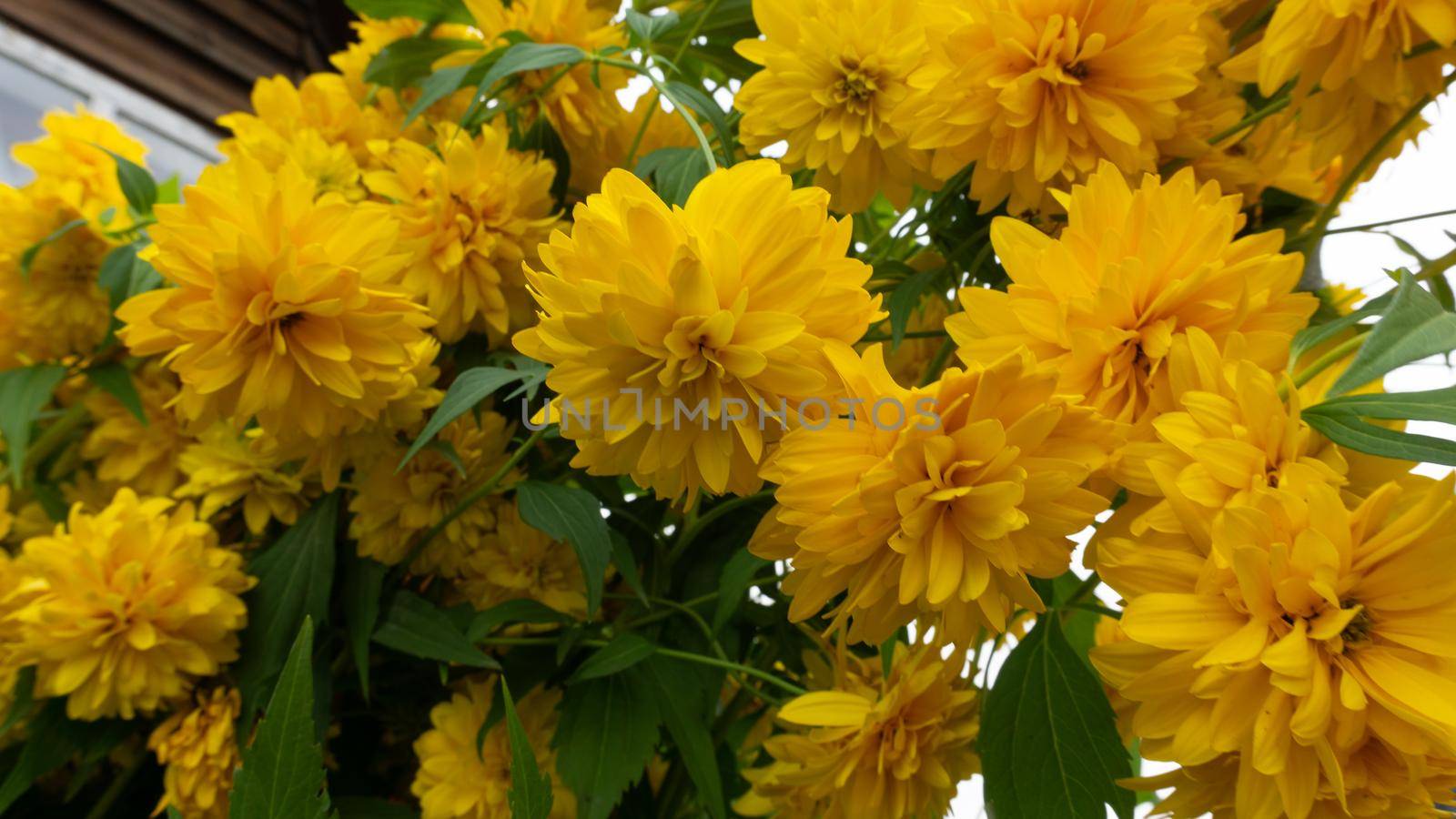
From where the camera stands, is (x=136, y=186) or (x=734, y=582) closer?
(x=734, y=582)

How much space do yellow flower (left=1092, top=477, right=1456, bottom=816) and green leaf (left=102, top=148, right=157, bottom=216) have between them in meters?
0.71

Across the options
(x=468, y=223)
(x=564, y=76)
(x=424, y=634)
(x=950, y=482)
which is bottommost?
(x=424, y=634)

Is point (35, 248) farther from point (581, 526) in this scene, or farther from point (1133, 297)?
point (1133, 297)

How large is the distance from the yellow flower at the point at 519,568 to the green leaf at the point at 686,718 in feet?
0.19

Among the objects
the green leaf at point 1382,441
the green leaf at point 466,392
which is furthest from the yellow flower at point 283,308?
the green leaf at point 1382,441

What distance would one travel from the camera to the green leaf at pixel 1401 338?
28cm

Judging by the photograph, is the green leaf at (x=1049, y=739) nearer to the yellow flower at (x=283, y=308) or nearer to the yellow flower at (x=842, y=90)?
the yellow flower at (x=842, y=90)

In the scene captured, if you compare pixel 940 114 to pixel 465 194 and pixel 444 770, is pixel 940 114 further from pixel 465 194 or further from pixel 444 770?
pixel 444 770

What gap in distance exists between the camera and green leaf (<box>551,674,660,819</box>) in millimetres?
478

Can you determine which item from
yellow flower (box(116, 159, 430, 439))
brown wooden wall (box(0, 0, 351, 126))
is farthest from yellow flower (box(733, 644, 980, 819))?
brown wooden wall (box(0, 0, 351, 126))

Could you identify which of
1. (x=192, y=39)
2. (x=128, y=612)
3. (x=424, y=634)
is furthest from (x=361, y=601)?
(x=192, y=39)

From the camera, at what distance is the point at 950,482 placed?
0.29 m

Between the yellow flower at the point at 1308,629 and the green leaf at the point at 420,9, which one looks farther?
the green leaf at the point at 420,9

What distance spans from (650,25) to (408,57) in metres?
0.19
